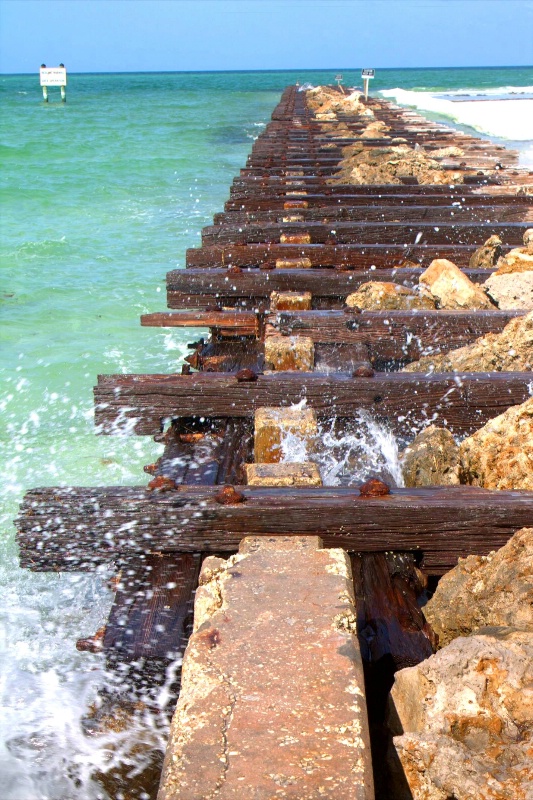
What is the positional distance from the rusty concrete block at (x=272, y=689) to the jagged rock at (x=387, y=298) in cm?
343

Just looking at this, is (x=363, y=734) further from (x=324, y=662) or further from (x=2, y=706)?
(x=2, y=706)

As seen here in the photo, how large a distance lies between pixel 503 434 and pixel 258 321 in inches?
102

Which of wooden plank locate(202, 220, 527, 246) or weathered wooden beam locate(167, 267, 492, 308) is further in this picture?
wooden plank locate(202, 220, 527, 246)

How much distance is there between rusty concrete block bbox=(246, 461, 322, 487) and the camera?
3212 mm

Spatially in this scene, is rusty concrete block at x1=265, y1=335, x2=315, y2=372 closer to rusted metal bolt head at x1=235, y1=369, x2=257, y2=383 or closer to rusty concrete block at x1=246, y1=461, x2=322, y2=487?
rusted metal bolt head at x1=235, y1=369, x2=257, y2=383

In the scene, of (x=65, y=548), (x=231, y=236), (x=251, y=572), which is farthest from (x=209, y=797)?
(x=231, y=236)

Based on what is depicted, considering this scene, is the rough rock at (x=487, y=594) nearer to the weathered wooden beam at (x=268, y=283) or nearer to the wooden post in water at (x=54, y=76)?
the weathered wooden beam at (x=268, y=283)

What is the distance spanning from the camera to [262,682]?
6.49ft

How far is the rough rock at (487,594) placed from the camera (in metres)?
2.46

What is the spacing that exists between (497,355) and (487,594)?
2314mm

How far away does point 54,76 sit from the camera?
5888cm

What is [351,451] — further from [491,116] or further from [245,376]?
[491,116]

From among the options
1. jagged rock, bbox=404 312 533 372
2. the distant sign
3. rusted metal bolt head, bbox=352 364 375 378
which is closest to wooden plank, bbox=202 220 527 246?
jagged rock, bbox=404 312 533 372

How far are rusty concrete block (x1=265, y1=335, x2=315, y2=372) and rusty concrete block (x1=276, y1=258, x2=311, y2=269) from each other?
6.94 ft
